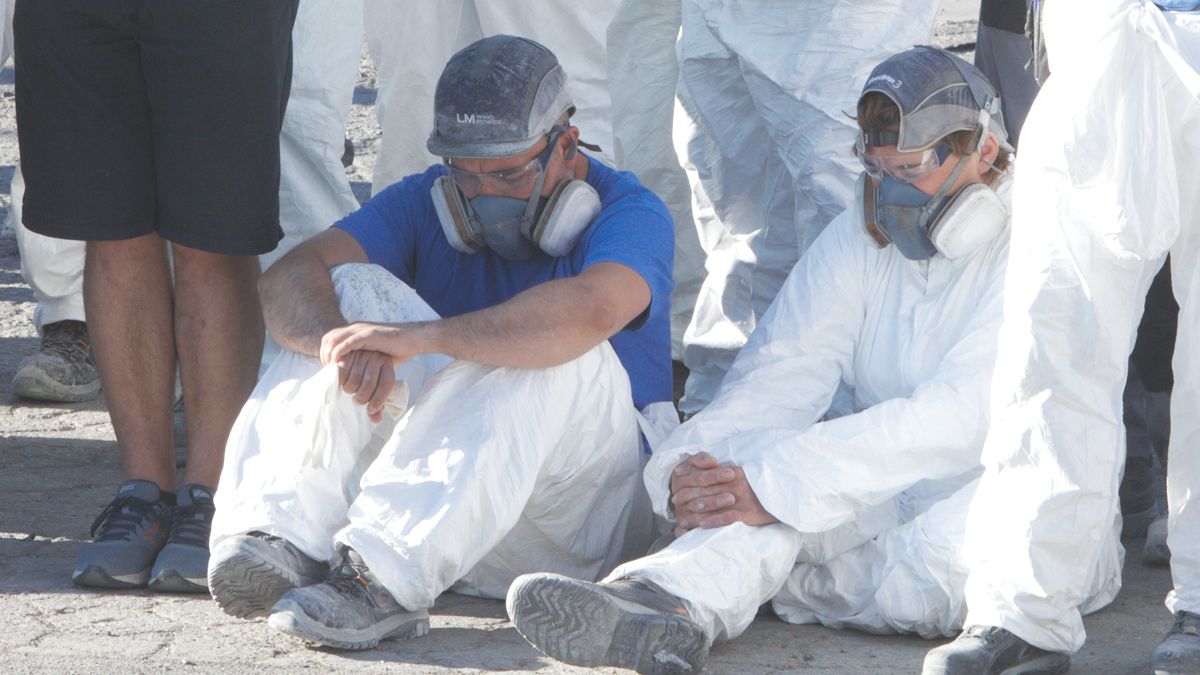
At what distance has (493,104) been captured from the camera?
10.9 ft

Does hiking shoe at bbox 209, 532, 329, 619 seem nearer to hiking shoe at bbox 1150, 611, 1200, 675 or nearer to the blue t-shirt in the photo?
the blue t-shirt

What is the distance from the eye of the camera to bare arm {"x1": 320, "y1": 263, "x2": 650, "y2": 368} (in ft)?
10.1

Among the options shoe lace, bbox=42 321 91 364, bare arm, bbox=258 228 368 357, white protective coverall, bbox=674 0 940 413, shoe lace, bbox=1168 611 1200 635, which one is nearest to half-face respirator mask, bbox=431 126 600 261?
bare arm, bbox=258 228 368 357

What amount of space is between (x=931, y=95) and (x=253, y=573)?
4.89 feet

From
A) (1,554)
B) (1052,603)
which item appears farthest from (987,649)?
(1,554)

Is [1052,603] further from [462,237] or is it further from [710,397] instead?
[710,397]

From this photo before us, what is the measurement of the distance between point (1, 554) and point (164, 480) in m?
0.36

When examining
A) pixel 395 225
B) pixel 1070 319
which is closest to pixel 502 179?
pixel 395 225

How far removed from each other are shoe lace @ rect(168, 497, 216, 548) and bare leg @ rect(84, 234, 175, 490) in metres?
0.16

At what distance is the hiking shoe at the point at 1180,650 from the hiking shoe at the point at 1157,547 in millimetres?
796

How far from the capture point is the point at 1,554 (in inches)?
140

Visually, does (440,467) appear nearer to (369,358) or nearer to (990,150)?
(369,358)

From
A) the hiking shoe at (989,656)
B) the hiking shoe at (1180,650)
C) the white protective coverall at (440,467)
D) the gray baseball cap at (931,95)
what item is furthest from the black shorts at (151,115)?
the hiking shoe at (1180,650)

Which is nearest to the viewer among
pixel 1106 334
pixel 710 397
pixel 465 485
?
pixel 1106 334
